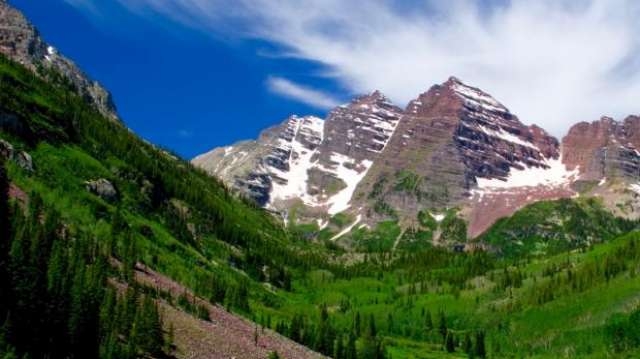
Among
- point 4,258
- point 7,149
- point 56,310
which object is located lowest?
point 56,310

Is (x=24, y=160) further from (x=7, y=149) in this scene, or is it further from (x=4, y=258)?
(x=4, y=258)

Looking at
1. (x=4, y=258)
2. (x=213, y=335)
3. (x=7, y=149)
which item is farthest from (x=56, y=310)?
(x=7, y=149)

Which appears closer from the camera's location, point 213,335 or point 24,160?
point 213,335

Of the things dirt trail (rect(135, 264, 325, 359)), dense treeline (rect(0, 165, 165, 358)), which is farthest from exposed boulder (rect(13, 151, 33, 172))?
dense treeline (rect(0, 165, 165, 358))

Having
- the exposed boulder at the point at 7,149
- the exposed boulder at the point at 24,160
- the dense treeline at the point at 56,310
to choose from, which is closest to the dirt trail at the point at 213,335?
the dense treeline at the point at 56,310

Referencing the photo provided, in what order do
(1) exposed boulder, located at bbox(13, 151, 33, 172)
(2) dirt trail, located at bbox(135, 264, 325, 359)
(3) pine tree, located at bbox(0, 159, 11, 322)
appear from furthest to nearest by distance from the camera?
(1) exposed boulder, located at bbox(13, 151, 33, 172) < (2) dirt trail, located at bbox(135, 264, 325, 359) < (3) pine tree, located at bbox(0, 159, 11, 322)

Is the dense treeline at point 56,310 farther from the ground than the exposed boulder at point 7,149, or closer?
closer

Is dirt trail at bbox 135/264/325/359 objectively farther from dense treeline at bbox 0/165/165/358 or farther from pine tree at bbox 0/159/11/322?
pine tree at bbox 0/159/11/322

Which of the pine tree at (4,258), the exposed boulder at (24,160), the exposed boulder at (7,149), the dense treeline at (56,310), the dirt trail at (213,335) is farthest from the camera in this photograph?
the exposed boulder at (24,160)

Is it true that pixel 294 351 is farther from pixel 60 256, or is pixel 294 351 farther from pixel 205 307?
pixel 60 256

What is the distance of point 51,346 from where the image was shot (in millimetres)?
89125

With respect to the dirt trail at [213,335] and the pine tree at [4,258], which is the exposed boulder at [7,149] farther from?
the pine tree at [4,258]

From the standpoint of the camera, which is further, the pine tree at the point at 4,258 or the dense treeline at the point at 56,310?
the dense treeline at the point at 56,310

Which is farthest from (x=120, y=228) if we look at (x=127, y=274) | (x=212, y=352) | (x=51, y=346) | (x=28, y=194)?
(x=51, y=346)
